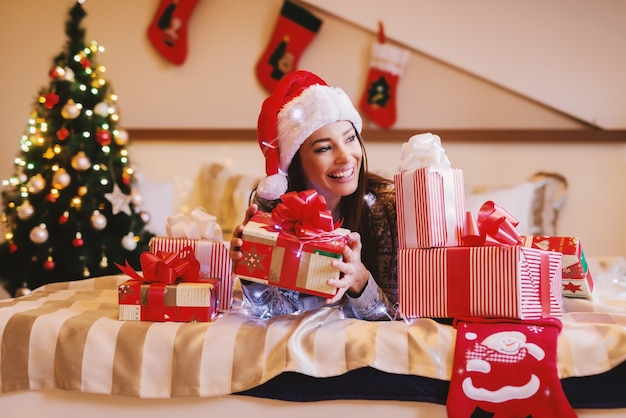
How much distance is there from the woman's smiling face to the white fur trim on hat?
0.10 feet

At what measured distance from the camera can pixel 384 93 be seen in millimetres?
2920

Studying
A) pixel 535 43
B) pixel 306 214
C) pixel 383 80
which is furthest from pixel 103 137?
pixel 535 43

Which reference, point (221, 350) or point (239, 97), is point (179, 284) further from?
point (239, 97)

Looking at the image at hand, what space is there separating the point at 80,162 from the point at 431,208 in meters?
1.58

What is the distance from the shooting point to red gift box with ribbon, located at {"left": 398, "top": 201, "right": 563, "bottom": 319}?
116 cm

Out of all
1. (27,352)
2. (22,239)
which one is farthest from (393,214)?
(22,239)

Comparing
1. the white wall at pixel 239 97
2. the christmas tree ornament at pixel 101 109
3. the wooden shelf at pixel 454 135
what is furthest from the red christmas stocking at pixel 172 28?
the christmas tree ornament at pixel 101 109

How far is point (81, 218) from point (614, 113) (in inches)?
95.8

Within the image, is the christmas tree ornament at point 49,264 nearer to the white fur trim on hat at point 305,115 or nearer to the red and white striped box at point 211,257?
the red and white striped box at point 211,257

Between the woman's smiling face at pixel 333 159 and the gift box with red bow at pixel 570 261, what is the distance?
46 centimetres

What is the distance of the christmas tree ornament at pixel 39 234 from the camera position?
2.29 metres

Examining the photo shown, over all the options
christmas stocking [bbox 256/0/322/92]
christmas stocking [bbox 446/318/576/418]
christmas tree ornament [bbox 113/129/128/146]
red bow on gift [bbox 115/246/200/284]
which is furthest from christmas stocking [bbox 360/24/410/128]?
christmas stocking [bbox 446/318/576/418]

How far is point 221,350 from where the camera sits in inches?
46.8

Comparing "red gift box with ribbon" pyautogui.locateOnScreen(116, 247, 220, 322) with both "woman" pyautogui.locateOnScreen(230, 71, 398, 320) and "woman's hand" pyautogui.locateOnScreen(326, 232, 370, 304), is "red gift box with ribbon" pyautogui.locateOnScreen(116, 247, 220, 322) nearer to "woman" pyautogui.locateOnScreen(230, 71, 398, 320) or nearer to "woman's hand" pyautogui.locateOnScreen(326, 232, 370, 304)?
"woman" pyautogui.locateOnScreen(230, 71, 398, 320)
